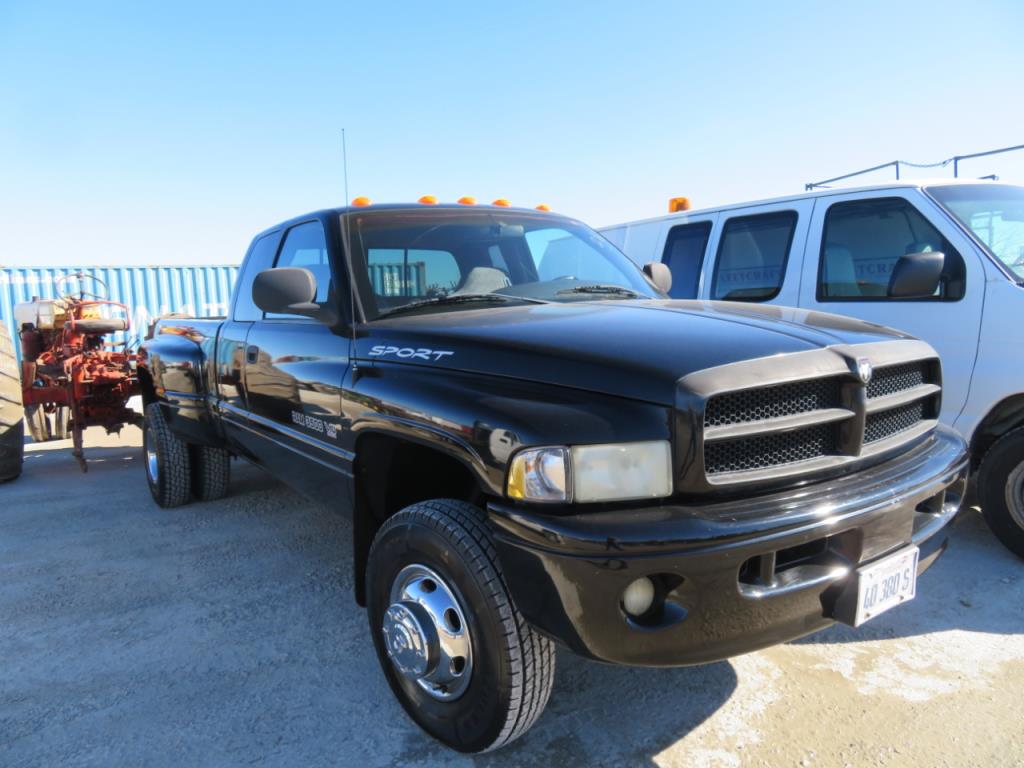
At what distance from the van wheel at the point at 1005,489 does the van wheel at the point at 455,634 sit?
9.01 feet

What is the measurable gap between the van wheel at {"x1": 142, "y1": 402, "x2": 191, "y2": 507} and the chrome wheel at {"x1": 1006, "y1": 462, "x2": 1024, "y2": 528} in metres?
4.98

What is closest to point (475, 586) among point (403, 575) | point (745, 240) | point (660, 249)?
point (403, 575)

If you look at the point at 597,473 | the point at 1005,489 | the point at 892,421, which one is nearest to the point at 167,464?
the point at 597,473

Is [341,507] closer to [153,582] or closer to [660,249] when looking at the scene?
[153,582]

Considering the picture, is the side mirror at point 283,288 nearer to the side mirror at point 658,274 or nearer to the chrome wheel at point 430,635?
the chrome wheel at point 430,635

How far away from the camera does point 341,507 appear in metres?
2.83

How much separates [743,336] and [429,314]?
3.91 ft

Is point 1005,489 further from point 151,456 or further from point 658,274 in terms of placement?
point 151,456

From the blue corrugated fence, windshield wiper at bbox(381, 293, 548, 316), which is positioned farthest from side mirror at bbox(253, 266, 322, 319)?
the blue corrugated fence

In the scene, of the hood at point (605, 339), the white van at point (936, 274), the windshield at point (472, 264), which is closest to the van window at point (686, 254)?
the white van at point (936, 274)

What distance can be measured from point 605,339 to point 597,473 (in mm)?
470

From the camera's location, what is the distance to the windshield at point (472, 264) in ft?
9.27

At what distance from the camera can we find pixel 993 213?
3.83 metres

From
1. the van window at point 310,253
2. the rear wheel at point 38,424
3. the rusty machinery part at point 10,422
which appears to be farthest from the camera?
the rear wheel at point 38,424
